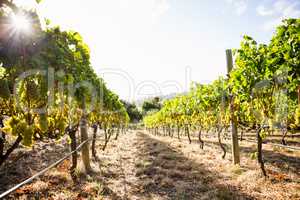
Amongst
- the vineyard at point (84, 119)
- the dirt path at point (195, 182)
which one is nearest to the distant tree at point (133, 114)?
the vineyard at point (84, 119)

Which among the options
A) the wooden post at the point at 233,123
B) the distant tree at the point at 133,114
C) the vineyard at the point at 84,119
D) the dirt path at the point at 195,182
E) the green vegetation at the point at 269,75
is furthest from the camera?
the distant tree at the point at 133,114

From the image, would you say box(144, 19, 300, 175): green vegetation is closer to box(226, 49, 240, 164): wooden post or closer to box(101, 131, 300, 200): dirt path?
box(226, 49, 240, 164): wooden post

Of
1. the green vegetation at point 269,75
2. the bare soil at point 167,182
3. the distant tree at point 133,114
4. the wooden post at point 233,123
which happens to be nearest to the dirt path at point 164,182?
the bare soil at point 167,182

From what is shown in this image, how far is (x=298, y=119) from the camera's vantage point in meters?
6.01

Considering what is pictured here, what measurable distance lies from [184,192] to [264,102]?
356 centimetres

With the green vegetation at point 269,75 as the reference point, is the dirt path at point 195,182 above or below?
below

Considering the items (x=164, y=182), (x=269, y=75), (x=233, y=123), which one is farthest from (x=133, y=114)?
(x=269, y=75)

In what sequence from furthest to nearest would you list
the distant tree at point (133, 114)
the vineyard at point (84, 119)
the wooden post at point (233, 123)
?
the distant tree at point (133, 114) → the wooden post at point (233, 123) → the vineyard at point (84, 119)

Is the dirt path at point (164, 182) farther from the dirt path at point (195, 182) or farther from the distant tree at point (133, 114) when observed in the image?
the distant tree at point (133, 114)

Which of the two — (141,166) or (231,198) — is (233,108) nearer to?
(231,198)

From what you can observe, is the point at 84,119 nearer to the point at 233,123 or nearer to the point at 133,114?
the point at 233,123

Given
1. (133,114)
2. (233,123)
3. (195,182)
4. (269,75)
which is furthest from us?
(133,114)

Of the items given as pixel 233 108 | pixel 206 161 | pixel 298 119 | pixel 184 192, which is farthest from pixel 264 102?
pixel 206 161

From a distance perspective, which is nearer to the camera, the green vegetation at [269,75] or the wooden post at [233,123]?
the green vegetation at [269,75]
